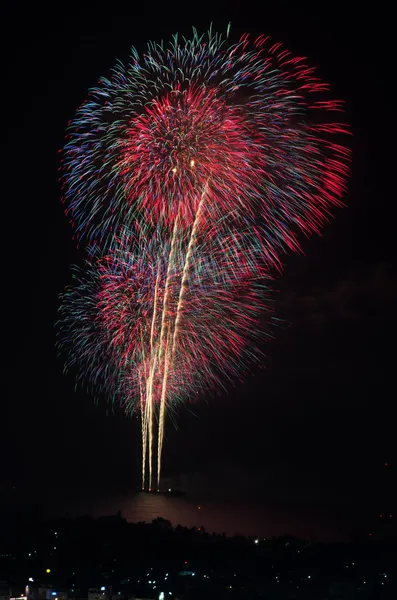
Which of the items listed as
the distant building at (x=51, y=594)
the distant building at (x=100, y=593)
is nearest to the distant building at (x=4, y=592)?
the distant building at (x=51, y=594)

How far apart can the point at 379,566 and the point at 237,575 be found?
24.9 ft

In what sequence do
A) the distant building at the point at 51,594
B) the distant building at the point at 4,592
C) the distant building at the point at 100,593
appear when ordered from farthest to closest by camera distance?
the distant building at the point at 51,594, the distant building at the point at 100,593, the distant building at the point at 4,592

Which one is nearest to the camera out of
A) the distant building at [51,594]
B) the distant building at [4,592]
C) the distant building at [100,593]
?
the distant building at [4,592]

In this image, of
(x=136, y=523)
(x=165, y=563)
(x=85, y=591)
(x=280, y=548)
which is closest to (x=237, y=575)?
(x=165, y=563)

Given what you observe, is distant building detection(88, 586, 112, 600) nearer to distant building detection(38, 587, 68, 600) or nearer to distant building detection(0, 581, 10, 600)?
distant building detection(38, 587, 68, 600)

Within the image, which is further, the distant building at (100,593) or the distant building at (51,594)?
the distant building at (51,594)

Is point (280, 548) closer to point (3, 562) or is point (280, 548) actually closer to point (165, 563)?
point (165, 563)

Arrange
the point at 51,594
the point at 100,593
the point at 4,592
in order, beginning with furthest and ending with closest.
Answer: the point at 100,593, the point at 51,594, the point at 4,592

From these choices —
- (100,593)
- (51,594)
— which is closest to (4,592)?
(51,594)

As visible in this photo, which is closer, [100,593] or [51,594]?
[51,594]

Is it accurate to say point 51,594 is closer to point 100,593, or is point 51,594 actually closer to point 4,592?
point 100,593

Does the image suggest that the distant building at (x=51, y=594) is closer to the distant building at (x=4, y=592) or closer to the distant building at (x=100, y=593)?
the distant building at (x=100, y=593)

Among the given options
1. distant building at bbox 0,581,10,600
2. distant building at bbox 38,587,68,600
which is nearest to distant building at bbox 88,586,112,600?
distant building at bbox 38,587,68,600

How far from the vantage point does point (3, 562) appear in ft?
117
